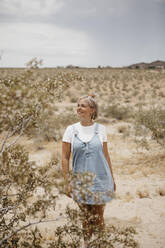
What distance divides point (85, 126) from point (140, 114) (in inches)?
194

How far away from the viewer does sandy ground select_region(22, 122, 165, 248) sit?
155 inches

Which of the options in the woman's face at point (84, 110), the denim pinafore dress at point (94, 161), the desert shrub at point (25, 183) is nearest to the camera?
the desert shrub at point (25, 183)

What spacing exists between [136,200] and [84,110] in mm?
3175

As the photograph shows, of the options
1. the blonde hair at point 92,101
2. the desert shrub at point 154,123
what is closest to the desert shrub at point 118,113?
the desert shrub at point 154,123

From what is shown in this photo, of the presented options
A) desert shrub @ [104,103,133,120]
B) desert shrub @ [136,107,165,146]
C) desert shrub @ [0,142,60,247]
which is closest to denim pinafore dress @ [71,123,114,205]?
desert shrub @ [0,142,60,247]

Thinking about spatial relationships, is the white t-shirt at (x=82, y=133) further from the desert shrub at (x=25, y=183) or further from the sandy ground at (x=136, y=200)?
the sandy ground at (x=136, y=200)

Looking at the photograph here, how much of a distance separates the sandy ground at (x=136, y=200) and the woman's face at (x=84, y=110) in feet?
3.77

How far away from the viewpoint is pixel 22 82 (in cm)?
166

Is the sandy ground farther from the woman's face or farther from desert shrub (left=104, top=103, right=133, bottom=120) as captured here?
desert shrub (left=104, top=103, right=133, bottom=120)

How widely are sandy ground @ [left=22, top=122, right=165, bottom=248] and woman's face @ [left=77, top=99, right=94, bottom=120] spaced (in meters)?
1.15

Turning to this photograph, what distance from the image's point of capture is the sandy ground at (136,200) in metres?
3.93

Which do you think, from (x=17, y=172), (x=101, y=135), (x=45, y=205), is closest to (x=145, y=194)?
(x=101, y=135)

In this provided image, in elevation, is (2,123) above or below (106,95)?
below

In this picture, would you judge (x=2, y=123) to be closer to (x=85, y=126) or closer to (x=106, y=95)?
(x=85, y=126)
